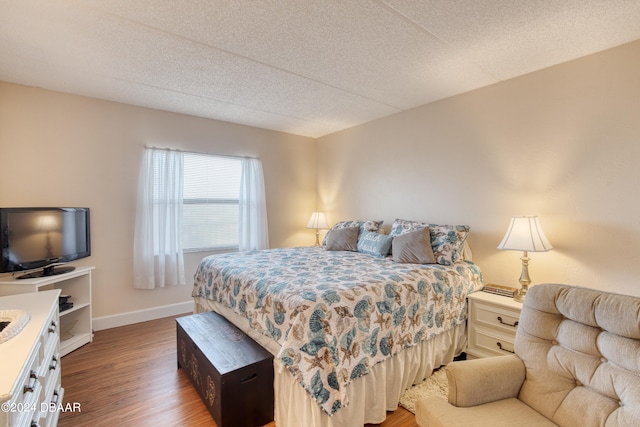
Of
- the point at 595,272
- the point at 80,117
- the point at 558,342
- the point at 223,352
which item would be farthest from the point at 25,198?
the point at 595,272

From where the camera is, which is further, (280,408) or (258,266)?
(258,266)

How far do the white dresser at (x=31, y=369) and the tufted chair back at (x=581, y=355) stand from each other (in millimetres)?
1993

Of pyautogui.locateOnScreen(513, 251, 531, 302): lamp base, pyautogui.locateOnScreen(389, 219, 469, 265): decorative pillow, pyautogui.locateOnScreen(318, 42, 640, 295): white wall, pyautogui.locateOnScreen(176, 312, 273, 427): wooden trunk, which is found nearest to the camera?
pyautogui.locateOnScreen(176, 312, 273, 427): wooden trunk

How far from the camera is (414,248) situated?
2633mm

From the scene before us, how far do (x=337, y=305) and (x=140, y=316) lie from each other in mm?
2849

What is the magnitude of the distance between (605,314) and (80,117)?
14.2 ft

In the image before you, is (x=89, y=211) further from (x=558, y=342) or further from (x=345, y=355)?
(x=558, y=342)

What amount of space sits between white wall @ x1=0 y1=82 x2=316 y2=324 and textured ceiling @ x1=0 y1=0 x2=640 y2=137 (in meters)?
0.23

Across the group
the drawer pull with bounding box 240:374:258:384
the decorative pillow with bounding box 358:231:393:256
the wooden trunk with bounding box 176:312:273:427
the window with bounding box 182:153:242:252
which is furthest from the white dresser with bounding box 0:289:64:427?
the decorative pillow with bounding box 358:231:393:256

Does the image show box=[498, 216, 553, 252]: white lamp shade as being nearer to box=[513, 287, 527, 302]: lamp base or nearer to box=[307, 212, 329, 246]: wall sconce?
box=[513, 287, 527, 302]: lamp base

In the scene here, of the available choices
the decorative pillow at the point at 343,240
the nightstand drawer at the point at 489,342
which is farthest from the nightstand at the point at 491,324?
the decorative pillow at the point at 343,240

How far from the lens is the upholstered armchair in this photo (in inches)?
44.0

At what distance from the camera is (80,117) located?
2.97 meters

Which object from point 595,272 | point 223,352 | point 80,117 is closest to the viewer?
point 223,352
